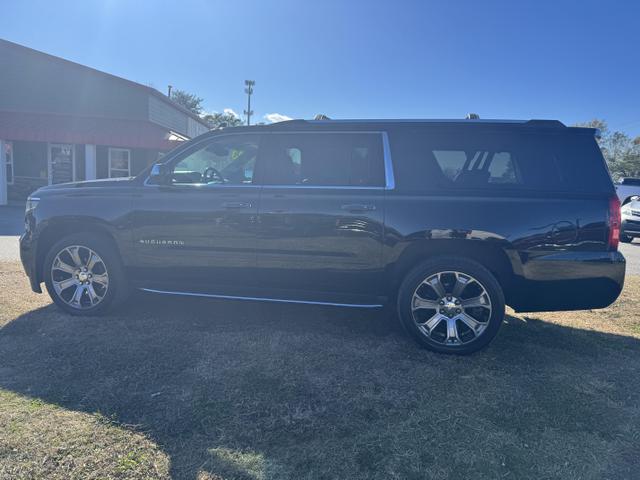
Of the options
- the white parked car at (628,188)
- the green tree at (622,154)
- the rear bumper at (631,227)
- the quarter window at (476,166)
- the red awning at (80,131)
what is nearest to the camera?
the quarter window at (476,166)

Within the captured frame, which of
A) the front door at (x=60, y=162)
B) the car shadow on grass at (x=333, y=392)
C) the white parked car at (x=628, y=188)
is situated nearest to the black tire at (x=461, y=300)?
the car shadow on grass at (x=333, y=392)

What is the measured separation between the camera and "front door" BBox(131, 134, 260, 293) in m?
4.01

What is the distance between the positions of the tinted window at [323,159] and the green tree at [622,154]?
44.3 meters

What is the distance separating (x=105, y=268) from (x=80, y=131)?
16.5m

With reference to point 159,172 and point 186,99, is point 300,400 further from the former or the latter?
point 186,99

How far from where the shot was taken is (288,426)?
8.65 ft

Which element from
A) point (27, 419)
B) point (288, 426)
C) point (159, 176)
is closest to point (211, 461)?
point (288, 426)

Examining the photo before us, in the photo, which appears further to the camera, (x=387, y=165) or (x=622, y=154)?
(x=622, y=154)

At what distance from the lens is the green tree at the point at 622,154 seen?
4150 cm

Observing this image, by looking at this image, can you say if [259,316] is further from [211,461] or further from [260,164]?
[211,461]

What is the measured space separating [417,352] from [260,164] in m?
2.21

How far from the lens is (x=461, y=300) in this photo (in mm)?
3678

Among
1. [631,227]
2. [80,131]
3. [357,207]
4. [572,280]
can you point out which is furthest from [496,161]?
[80,131]

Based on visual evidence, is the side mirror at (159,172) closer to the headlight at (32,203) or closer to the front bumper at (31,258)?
the headlight at (32,203)
